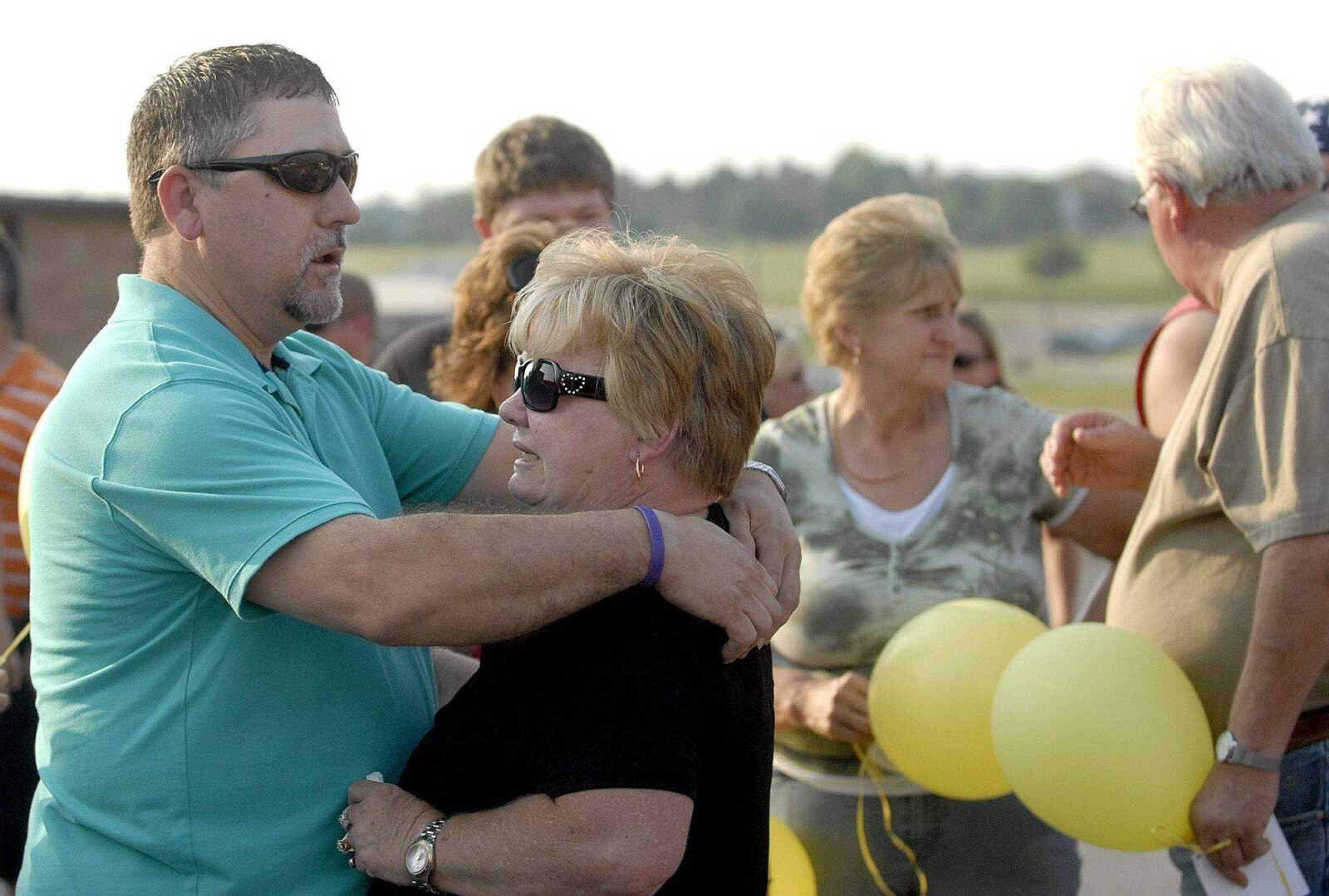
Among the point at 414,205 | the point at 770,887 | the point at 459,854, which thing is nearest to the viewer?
the point at 459,854

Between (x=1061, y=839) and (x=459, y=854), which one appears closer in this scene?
(x=459, y=854)

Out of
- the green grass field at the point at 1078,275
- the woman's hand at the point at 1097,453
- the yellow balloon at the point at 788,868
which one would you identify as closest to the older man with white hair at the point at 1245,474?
the woman's hand at the point at 1097,453

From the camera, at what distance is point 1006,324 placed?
30.8 m

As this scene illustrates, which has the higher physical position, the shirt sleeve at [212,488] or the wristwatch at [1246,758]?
the shirt sleeve at [212,488]

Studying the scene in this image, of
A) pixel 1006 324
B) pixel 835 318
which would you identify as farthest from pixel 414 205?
pixel 835 318

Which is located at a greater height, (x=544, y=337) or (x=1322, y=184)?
(x=1322, y=184)

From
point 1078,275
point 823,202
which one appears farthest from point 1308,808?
point 823,202

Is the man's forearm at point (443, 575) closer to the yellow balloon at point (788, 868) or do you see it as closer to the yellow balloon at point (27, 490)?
the yellow balloon at point (27, 490)

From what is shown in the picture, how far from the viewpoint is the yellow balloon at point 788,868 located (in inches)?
118

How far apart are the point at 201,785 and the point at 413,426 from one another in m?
0.81

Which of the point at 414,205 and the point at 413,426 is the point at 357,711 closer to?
the point at 413,426

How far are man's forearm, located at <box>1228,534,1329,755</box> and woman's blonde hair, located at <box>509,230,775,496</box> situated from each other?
45.7 inches

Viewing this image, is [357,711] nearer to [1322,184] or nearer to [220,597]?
[220,597]

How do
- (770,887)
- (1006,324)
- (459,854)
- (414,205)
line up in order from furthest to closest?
1. (414,205)
2. (1006,324)
3. (770,887)
4. (459,854)
